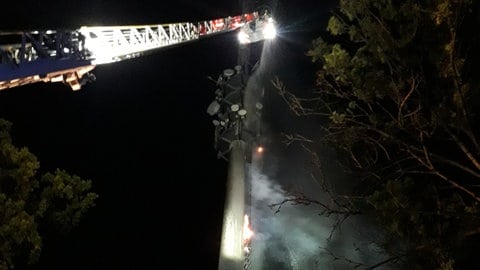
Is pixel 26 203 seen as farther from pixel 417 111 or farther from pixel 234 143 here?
pixel 417 111

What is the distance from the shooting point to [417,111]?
6441mm

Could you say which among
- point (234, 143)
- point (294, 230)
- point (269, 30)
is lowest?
point (294, 230)

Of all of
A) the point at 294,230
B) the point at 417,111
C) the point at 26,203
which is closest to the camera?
the point at 417,111

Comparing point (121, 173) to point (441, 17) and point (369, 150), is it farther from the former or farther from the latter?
point (441, 17)

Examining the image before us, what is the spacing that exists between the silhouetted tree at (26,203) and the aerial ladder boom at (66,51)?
3013 mm

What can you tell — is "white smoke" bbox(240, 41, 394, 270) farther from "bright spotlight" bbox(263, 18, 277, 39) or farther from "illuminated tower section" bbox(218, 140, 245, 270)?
"bright spotlight" bbox(263, 18, 277, 39)

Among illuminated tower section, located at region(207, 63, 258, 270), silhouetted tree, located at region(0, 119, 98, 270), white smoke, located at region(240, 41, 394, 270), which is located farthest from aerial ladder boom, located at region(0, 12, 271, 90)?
white smoke, located at region(240, 41, 394, 270)

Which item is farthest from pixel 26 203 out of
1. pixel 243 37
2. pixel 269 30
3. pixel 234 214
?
pixel 269 30

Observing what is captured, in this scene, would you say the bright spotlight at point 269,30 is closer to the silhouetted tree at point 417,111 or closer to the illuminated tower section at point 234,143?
the illuminated tower section at point 234,143

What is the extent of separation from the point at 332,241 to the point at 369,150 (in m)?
9.59

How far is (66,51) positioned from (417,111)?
6.05 metres

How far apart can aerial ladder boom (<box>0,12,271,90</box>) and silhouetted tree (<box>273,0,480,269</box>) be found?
3938mm

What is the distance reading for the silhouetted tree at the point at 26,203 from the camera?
1062cm

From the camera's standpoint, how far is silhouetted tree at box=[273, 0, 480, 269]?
654 cm
